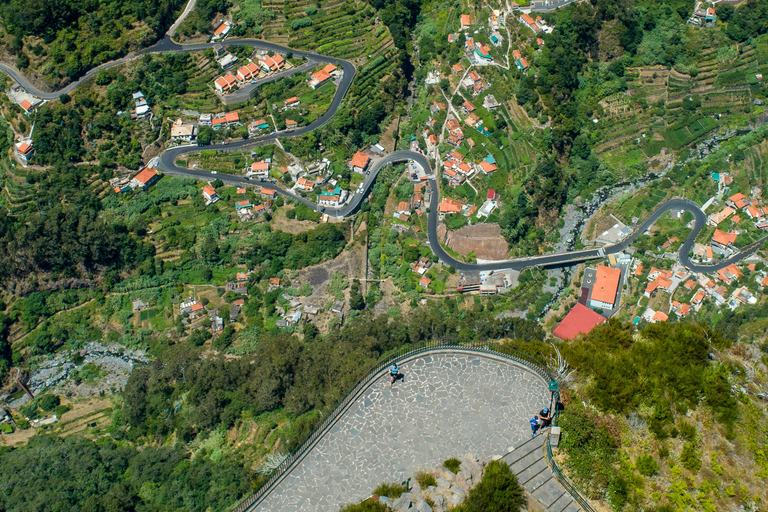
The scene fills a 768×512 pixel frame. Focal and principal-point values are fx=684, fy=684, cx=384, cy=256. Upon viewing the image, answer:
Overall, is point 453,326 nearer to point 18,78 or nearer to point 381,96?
point 381,96

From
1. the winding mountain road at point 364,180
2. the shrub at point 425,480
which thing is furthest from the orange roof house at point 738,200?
the shrub at point 425,480

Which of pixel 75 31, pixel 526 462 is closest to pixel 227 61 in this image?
pixel 75 31

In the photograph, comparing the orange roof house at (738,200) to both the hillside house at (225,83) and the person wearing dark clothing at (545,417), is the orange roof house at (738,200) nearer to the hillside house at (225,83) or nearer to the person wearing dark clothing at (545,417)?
the person wearing dark clothing at (545,417)

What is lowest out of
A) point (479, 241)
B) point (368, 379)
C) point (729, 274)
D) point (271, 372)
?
point (729, 274)

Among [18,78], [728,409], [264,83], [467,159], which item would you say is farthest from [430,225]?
[18,78]

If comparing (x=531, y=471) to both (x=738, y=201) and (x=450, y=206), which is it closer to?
(x=450, y=206)

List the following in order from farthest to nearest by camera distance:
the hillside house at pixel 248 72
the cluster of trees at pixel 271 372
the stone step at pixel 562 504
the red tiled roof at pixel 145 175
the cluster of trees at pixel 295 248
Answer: the hillside house at pixel 248 72 → the red tiled roof at pixel 145 175 → the cluster of trees at pixel 295 248 → the cluster of trees at pixel 271 372 → the stone step at pixel 562 504

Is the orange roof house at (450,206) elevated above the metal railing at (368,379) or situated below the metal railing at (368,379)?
below
